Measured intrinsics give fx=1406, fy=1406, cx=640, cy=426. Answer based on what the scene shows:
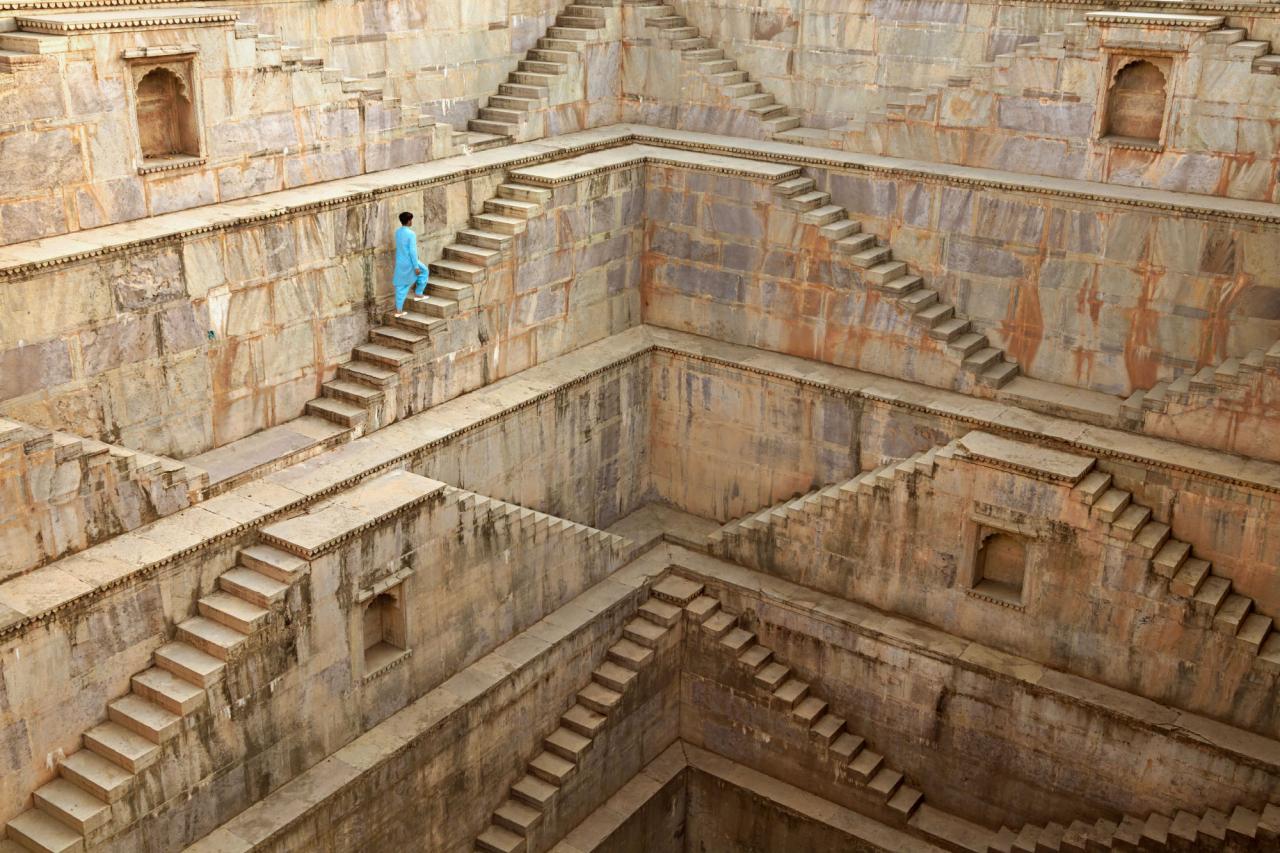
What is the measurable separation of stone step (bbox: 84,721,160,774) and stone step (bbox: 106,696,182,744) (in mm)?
55

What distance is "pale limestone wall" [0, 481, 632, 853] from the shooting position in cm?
1190

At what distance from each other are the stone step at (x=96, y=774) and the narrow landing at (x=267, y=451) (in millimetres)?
2841

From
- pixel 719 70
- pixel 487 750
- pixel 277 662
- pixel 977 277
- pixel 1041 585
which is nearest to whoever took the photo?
pixel 277 662

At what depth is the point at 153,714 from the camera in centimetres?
1234

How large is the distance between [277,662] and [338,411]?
11.1ft

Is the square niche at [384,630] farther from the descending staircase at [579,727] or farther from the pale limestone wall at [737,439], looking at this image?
the pale limestone wall at [737,439]

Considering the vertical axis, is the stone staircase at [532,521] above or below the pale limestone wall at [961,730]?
above

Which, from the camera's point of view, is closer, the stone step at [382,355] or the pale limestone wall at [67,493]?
the pale limestone wall at [67,493]

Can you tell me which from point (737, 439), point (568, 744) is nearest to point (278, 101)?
point (737, 439)

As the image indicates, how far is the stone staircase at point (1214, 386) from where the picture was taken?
49.4 ft

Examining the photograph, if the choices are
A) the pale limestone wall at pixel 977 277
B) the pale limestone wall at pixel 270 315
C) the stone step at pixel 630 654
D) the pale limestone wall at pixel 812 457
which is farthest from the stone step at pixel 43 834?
the pale limestone wall at pixel 977 277

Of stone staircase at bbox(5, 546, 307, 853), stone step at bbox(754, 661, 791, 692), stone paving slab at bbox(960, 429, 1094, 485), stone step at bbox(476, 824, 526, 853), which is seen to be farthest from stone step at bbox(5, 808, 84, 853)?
stone paving slab at bbox(960, 429, 1094, 485)

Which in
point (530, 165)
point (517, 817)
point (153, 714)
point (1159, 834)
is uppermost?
point (530, 165)

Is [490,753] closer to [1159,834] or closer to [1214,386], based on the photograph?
[1159,834]
